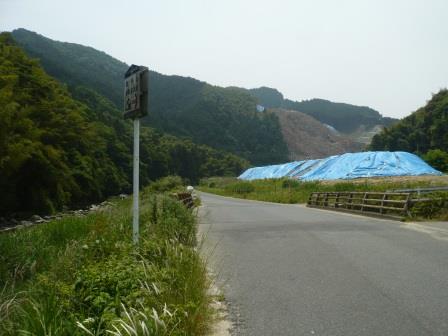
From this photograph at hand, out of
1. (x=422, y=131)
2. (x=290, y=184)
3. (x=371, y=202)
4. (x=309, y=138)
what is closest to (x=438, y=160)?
(x=422, y=131)

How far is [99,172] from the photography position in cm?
5438

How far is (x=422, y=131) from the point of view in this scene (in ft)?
246

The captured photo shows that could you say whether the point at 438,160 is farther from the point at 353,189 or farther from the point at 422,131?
the point at 353,189

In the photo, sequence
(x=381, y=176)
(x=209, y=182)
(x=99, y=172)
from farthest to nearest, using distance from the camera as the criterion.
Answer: (x=209, y=182) → (x=99, y=172) → (x=381, y=176)

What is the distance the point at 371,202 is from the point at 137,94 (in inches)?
592

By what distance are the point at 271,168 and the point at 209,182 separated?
26.4m

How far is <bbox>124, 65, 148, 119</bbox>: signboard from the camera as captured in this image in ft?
20.3

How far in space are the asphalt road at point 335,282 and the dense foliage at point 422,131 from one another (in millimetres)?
62588

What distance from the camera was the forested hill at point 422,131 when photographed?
67812 millimetres

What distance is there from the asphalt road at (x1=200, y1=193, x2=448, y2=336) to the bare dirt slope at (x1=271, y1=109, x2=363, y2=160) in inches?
5550

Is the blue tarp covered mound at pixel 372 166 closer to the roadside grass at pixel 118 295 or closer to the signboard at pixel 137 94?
the roadside grass at pixel 118 295

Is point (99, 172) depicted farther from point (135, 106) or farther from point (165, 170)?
point (135, 106)

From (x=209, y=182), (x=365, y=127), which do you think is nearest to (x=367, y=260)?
(x=209, y=182)

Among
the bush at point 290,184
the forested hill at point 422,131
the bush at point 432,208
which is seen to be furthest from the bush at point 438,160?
the bush at point 432,208
